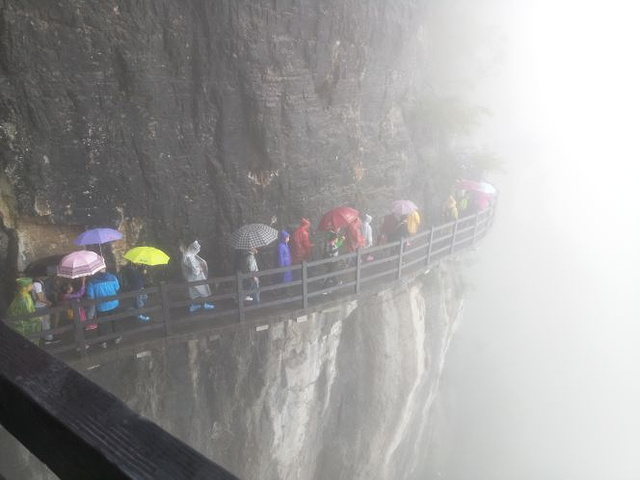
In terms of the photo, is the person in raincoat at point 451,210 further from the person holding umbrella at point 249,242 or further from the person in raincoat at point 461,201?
the person holding umbrella at point 249,242

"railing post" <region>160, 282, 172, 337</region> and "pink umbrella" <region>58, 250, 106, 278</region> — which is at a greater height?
"pink umbrella" <region>58, 250, 106, 278</region>

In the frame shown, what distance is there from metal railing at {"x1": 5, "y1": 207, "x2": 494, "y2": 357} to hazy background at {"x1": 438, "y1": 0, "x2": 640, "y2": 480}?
17.2 metres

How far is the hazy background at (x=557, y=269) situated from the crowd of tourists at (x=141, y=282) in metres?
18.0

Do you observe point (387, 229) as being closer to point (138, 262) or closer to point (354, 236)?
point (354, 236)

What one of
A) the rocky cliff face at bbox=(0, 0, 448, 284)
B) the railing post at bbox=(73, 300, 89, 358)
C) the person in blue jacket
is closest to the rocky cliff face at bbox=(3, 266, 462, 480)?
the person in blue jacket

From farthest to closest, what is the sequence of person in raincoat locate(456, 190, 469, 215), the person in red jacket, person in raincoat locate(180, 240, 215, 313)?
person in raincoat locate(456, 190, 469, 215) → the person in red jacket → person in raincoat locate(180, 240, 215, 313)

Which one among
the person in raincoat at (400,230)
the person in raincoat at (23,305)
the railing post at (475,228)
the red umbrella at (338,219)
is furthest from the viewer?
the railing post at (475,228)

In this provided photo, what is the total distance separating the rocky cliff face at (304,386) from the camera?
10.0m

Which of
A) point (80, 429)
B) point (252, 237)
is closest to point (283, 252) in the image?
point (252, 237)

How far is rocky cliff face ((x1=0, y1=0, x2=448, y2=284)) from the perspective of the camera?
30.2ft

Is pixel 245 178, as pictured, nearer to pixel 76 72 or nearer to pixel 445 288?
pixel 76 72

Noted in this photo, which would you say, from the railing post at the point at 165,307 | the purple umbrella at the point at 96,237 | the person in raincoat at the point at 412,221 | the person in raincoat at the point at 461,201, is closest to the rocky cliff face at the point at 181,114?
the purple umbrella at the point at 96,237

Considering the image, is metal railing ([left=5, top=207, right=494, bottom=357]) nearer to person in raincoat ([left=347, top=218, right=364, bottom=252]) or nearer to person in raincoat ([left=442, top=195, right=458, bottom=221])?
person in raincoat ([left=347, top=218, right=364, bottom=252])

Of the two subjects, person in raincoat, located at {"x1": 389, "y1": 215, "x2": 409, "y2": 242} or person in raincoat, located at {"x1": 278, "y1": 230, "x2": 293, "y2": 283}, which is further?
person in raincoat, located at {"x1": 389, "y1": 215, "x2": 409, "y2": 242}
